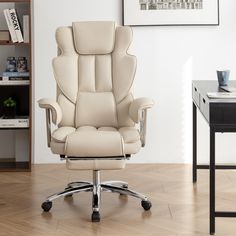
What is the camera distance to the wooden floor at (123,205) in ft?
12.5

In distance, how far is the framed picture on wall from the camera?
5.52 m

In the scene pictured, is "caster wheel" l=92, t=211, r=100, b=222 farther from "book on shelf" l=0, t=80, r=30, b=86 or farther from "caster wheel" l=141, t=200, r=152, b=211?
"book on shelf" l=0, t=80, r=30, b=86

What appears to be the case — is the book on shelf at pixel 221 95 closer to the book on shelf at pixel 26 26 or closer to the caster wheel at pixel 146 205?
the caster wheel at pixel 146 205

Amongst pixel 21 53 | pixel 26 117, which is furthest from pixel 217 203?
pixel 21 53

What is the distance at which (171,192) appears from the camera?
15.4ft

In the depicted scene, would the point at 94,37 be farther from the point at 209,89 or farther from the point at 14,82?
the point at 14,82

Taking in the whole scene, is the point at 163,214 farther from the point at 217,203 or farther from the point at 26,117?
the point at 26,117

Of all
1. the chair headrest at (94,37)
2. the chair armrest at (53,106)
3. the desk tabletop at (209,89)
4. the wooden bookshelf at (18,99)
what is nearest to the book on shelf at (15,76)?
the wooden bookshelf at (18,99)

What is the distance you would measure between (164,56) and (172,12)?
1.27ft

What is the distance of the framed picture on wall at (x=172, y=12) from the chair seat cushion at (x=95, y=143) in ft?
5.46

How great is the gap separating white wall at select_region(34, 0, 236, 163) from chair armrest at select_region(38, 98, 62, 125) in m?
1.34

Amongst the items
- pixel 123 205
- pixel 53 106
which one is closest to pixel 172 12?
pixel 53 106

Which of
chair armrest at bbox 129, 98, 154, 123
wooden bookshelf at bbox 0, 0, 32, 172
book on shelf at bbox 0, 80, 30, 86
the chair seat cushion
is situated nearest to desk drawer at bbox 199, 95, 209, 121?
chair armrest at bbox 129, 98, 154, 123

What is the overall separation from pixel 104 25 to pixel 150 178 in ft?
4.44
